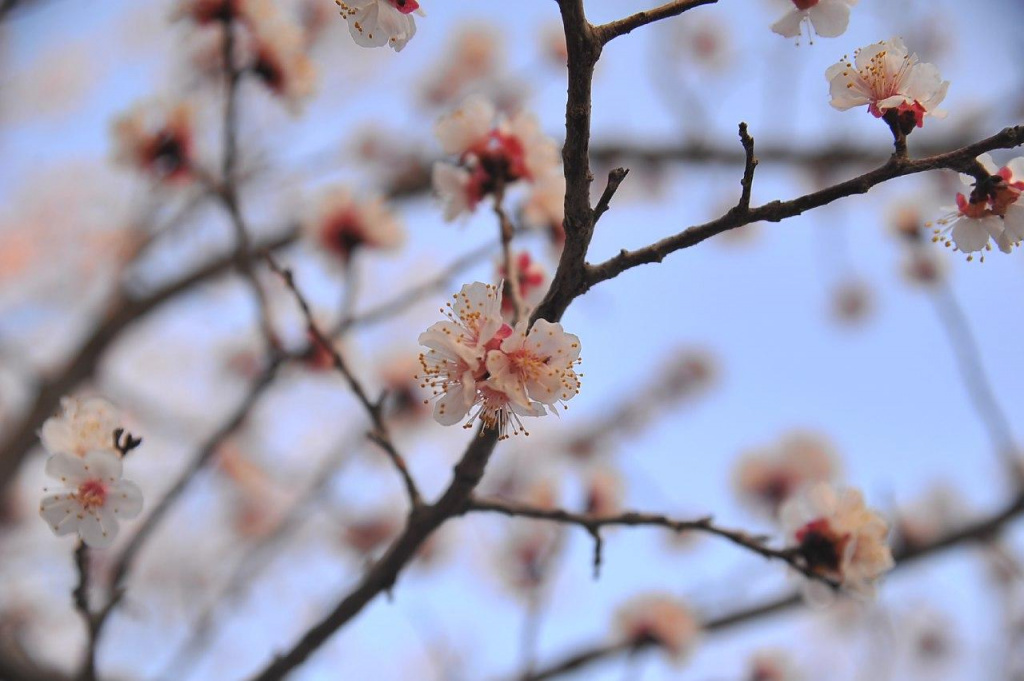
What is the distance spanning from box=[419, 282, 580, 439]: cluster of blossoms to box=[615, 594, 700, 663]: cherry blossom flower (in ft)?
5.21

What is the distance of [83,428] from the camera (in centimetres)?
128

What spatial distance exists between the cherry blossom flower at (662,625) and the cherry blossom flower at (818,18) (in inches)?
68.5

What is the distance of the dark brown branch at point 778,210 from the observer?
98 centimetres

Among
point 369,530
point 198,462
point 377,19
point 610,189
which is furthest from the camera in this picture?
point 369,530

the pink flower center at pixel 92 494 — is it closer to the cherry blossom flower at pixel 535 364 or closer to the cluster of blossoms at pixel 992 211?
the cherry blossom flower at pixel 535 364

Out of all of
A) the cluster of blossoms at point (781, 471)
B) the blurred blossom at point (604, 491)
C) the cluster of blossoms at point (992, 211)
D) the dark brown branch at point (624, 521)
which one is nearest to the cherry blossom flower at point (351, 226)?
the blurred blossom at point (604, 491)

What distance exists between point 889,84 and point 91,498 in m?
1.39

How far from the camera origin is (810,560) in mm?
1399

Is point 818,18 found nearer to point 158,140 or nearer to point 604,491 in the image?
point 604,491

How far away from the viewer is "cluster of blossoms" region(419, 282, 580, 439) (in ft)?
3.15

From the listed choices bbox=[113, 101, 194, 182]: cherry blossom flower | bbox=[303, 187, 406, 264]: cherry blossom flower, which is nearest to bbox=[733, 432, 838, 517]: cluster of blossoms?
bbox=[303, 187, 406, 264]: cherry blossom flower

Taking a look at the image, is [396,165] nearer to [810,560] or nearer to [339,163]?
[339,163]

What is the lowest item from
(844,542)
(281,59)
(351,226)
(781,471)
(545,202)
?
(844,542)

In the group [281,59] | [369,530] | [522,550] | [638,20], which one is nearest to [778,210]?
[638,20]
